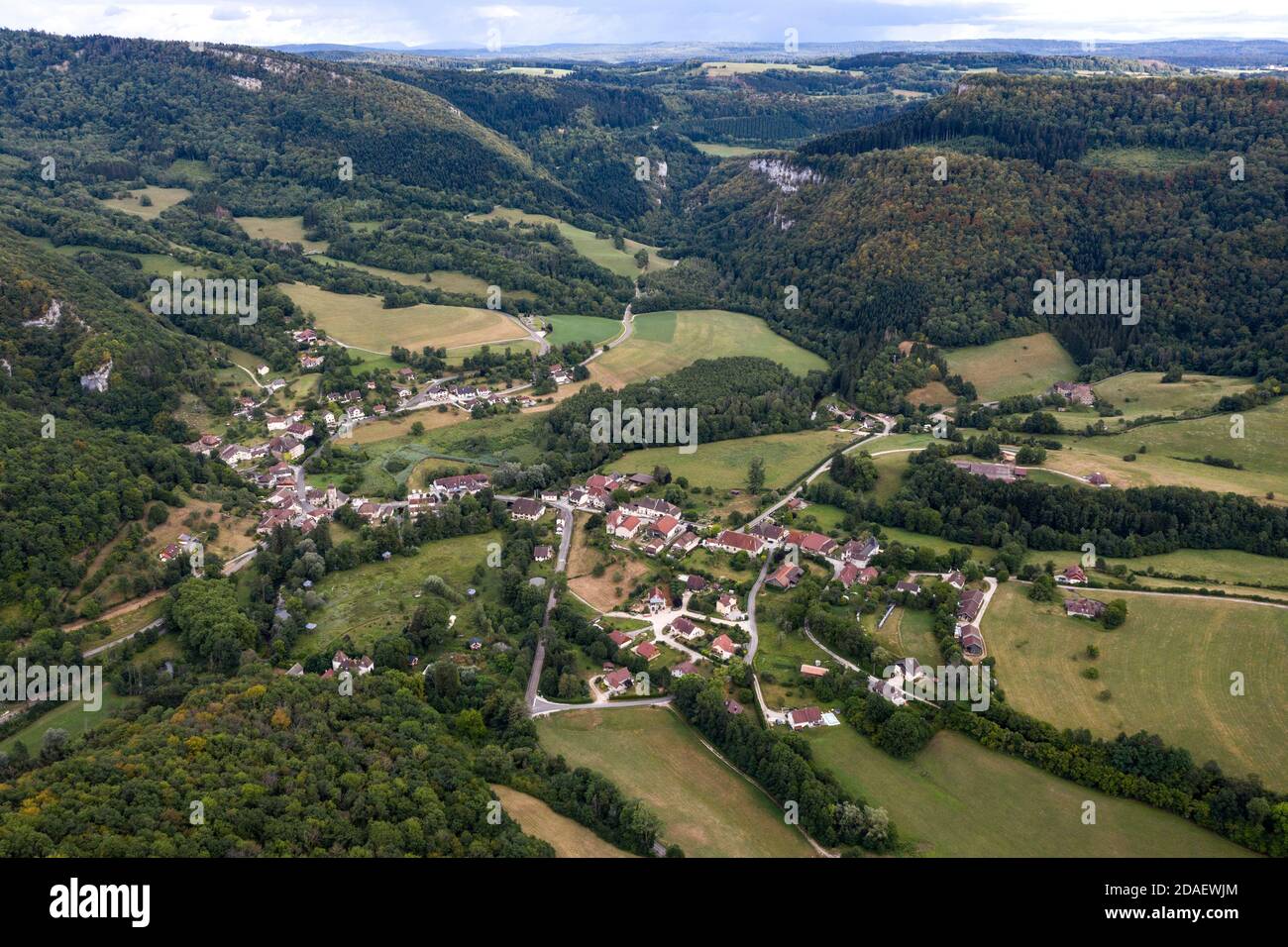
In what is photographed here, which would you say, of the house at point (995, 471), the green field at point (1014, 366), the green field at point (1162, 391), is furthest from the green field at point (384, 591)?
the green field at point (1162, 391)

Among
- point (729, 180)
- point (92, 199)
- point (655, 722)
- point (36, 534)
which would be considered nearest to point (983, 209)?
point (729, 180)

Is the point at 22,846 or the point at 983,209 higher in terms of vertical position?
the point at 983,209

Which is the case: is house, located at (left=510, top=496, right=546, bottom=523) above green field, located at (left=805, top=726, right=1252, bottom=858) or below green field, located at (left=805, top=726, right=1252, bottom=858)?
above

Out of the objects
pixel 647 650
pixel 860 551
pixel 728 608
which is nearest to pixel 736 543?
pixel 728 608

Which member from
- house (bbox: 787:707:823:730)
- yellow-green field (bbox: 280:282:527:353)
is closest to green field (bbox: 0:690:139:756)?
house (bbox: 787:707:823:730)

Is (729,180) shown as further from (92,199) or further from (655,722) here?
(655,722)

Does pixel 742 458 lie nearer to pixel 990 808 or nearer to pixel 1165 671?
pixel 1165 671

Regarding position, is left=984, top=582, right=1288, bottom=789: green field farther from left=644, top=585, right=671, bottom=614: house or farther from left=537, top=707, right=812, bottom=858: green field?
left=644, top=585, right=671, bottom=614: house
